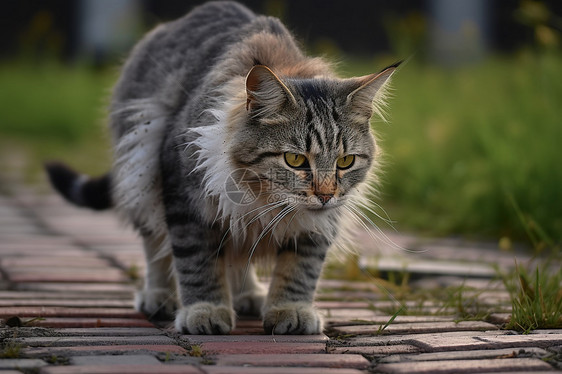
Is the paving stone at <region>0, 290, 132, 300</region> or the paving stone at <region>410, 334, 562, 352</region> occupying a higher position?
the paving stone at <region>410, 334, 562, 352</region>

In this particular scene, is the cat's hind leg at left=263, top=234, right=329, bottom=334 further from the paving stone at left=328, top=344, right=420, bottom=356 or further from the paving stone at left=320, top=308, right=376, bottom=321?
the paving stone at left=328, top=344, right=420, bottom=356

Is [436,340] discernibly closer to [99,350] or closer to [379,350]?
[379,350]

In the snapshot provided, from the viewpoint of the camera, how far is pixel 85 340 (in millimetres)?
2201

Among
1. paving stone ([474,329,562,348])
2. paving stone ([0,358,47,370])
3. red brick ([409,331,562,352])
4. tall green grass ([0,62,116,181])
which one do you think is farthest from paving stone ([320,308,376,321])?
tall green grass ([0,62,116,181])

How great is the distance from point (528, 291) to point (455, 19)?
1077 centimetres

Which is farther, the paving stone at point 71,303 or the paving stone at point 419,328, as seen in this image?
the paving stone at point 71,303

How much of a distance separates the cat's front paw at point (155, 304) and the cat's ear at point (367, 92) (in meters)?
0.99

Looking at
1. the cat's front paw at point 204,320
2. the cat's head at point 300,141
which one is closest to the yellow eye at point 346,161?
the cat's head at point 300,141

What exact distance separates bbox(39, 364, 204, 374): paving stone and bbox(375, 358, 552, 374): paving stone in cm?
50

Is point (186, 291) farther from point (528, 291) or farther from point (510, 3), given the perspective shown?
point (510, 3)

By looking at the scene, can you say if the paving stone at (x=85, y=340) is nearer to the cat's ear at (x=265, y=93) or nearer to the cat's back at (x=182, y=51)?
the cat's ear at (x=265, y=93)

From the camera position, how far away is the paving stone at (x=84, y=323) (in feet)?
7.96

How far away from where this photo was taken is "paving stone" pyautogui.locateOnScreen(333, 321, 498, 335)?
2.46 meters

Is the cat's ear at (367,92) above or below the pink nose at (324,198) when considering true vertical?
above
